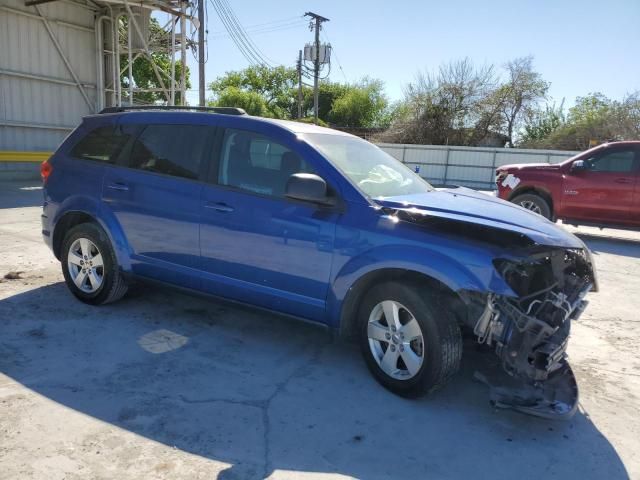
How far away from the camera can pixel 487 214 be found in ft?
11.4

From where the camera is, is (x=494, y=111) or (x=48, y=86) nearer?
(x=48, y=86)

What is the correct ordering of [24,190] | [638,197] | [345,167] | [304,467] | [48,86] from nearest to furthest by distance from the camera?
[304,467], [345,167], [638,197], [24,190], [48,86]

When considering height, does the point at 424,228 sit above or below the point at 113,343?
above

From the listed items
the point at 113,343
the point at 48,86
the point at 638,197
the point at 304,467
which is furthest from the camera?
the point at 48,86

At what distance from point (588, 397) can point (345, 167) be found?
2.36 metres

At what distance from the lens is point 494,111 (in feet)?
103

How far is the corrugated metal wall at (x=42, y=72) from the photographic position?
15.0 meters

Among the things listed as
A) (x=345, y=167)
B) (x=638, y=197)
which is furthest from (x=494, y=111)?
(x=345, y=167)

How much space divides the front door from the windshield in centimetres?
28

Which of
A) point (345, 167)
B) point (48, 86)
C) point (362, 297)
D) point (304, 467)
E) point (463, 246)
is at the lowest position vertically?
point (304, 467)

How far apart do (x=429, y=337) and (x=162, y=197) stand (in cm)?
245

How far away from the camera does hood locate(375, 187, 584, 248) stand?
3.19 metres

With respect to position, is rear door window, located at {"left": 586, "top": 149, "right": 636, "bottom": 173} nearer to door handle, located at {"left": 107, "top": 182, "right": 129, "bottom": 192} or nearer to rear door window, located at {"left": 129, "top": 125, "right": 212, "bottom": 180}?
rear door window, located at {"left": 129, "top": 125, "right": 212, "bottom": 180}

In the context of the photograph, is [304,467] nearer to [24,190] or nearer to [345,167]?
[345,167]
